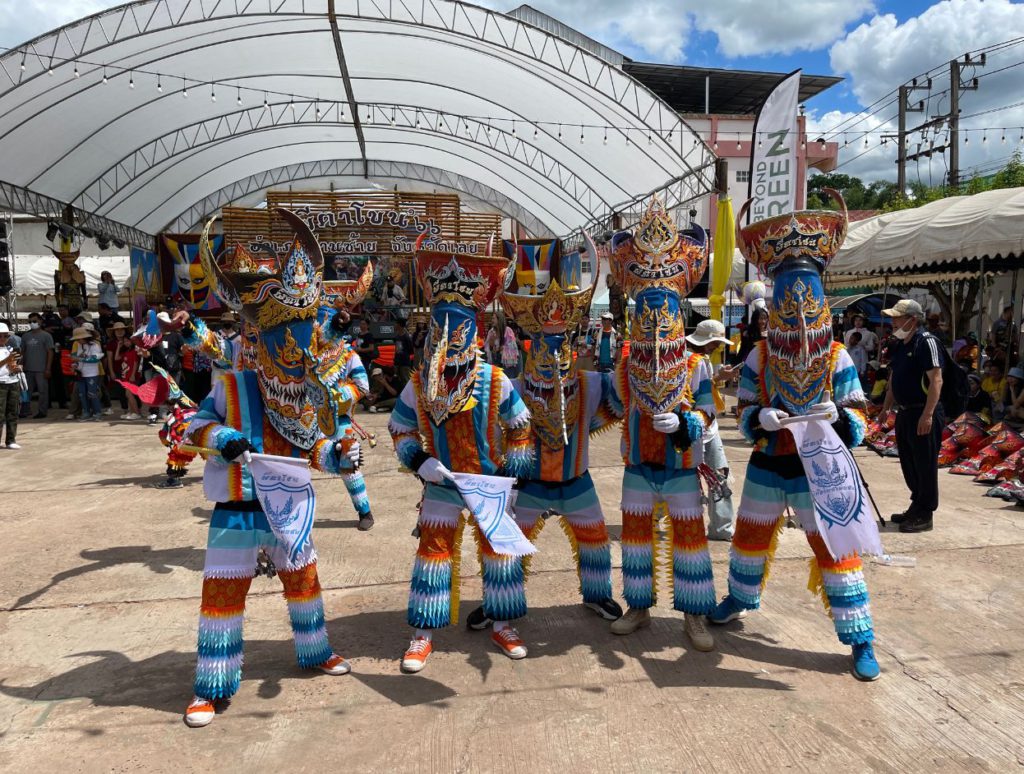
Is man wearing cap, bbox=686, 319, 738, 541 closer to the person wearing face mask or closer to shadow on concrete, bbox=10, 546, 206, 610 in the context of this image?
shadow on concrete, bbox=10, 546, 206, 610

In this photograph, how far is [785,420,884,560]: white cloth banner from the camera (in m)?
3.31

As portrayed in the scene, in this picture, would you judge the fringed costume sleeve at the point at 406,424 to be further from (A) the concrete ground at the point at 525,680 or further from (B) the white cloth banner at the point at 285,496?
(A) the concrete ground at the point at 525,680

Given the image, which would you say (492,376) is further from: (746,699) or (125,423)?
(125,423)

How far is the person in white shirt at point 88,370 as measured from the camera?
11.6 meters

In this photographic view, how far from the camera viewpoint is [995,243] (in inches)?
351

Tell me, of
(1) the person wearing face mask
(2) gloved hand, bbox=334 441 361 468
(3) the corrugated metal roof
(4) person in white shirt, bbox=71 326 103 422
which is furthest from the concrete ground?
(3) the corrugated metal roof

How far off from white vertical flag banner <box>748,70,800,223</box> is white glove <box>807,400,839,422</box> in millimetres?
8416

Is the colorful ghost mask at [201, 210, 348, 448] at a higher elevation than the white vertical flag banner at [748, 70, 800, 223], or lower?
lower

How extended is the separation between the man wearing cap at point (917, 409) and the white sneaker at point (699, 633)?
277 cm

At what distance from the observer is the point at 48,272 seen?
21.5 m

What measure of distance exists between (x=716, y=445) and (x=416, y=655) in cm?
252

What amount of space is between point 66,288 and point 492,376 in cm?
1535

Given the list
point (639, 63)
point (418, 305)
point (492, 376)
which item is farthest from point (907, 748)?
point (639, 63)

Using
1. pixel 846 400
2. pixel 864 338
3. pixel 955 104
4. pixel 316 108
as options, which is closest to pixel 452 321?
pixel 846 400
